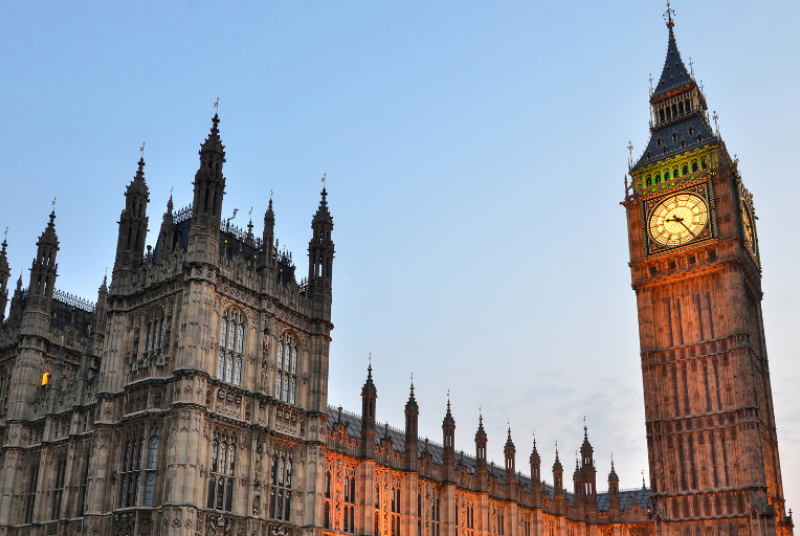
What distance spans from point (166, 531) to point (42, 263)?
93.5 ft

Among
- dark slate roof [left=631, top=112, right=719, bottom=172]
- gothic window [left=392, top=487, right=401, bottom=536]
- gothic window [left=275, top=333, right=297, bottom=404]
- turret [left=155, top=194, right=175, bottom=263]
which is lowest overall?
gothic window [left=392, top=487, right=401, bottom=536]

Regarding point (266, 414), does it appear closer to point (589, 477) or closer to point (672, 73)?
point (589, 477)

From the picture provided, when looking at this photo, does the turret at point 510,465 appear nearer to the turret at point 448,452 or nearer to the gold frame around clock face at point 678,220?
the turret at point 448,452

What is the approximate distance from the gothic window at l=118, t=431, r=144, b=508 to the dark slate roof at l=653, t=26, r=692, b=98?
256 feet

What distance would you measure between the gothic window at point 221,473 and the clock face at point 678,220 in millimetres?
59567

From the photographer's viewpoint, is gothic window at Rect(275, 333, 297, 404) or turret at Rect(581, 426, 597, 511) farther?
turret at Rect(581, 426, 597, 511)

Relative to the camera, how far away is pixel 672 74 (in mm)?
100750

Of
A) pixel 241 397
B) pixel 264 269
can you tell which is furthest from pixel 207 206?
pixel 241 397

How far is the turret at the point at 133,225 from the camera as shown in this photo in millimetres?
51438

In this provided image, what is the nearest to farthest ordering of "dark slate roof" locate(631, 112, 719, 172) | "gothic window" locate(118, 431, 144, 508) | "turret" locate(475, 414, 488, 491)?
1. "gothic window" locate(118, 431, 144, 508)
2. "turret" locate(475, 414, 488, 491)
3. "dark slate roof" locate(631, 112, 719, 172)

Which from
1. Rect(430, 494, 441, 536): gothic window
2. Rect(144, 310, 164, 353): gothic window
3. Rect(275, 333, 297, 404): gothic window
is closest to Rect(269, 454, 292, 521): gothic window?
Rect(275, 333, 297, 404): gothic window

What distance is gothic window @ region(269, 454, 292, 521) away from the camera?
156 feet

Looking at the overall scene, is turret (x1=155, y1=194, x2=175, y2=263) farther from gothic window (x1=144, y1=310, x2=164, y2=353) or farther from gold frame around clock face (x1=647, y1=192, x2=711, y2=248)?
gold frame around clock face (x1=647, y1=192, x2=711, y2=248)

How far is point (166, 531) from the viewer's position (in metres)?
41.1
